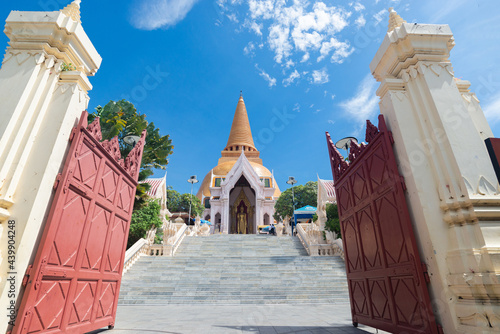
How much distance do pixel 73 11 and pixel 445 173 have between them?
6.43 m

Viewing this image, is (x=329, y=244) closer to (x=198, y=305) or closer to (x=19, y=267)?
(x=198, y=305)

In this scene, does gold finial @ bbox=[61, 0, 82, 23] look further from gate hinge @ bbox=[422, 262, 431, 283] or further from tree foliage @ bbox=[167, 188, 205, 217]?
tree foliage @ bbox=[167, 188, 205, 217]

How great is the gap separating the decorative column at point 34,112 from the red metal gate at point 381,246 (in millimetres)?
4807

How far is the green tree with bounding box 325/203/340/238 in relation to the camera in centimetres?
1591

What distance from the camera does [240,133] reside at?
48.3m

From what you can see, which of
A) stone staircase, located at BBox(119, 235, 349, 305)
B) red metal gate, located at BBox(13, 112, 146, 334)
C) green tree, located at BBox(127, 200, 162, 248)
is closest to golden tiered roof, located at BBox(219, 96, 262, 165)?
green tree, located at BBox(127, 200, 162, 248)

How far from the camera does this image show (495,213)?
326 centimetres

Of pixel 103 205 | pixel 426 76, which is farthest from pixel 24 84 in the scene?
pixel 426 76

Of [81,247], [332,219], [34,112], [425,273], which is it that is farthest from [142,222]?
[425,273]

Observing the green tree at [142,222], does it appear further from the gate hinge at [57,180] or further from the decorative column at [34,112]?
the gate hinge at [57,180]

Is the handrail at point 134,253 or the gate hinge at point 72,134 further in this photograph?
the handrail at point 134,253

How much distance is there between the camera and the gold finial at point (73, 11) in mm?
4648

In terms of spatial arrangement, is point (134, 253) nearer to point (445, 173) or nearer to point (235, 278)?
point (235, 278)

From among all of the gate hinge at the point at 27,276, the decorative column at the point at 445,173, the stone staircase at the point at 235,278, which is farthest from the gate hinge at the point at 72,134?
the stone staircase at the point at 235,278
